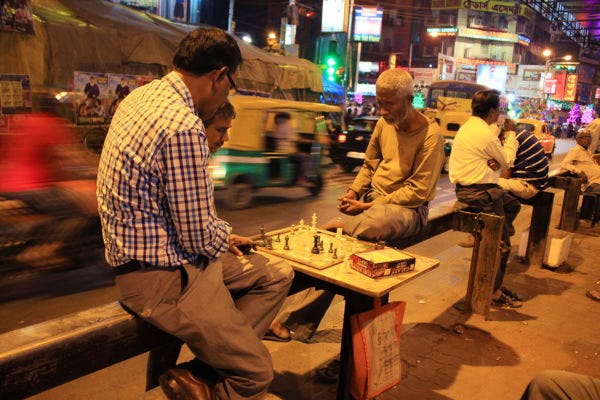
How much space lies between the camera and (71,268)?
5.45 m

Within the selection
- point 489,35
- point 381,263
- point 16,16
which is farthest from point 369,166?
point 489,35

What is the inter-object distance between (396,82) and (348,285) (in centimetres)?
172

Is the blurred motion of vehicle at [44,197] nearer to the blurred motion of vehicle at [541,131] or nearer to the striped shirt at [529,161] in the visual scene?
the striped shirt at [529,161]

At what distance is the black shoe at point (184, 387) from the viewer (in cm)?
212

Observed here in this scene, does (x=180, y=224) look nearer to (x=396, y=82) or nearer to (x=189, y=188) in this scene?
(x=189, y=188)

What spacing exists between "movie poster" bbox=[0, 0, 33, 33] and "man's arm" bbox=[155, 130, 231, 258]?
28.5 ft

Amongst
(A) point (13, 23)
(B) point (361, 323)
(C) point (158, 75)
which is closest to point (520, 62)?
(C) point (158, 75)

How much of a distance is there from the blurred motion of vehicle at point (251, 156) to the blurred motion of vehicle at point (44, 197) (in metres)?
3.44

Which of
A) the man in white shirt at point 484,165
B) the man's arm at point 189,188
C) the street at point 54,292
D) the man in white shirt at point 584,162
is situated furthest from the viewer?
the man in white shirt at point 584,162

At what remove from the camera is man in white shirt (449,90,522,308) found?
5.20 metres

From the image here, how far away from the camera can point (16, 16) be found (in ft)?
29.2

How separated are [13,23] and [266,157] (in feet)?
16.3

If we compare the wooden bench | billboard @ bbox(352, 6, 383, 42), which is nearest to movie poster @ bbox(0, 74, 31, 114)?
the wooden bench

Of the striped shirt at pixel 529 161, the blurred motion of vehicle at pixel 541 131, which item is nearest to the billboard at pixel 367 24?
the blurred motion of vehicle at pixel 541 131
